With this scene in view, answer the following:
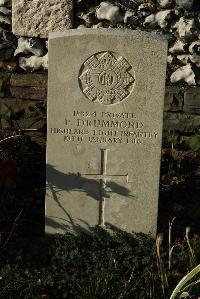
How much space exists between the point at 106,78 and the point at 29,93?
70.9 inches

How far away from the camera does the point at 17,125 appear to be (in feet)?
17.8

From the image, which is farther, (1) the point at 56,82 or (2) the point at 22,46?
(2) the point at 22,46

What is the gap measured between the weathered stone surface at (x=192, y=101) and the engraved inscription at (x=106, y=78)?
1654 mm

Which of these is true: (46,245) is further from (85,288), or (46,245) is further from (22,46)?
(22,46)

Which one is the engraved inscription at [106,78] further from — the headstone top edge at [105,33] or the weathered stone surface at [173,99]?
the weathered stone surface at [173,99]

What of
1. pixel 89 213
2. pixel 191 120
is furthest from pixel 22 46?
pixel 89 213

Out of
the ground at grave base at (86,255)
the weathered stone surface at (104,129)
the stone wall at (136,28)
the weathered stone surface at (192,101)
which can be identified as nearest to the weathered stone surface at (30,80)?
the stone wall at (136,28)

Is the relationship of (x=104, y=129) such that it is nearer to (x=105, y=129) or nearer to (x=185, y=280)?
(x=105, y=129)

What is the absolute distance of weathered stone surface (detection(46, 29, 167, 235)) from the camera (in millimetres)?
3873

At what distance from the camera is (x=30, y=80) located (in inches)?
221

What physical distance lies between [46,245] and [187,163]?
1.82 metres

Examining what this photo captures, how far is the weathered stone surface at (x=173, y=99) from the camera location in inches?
216

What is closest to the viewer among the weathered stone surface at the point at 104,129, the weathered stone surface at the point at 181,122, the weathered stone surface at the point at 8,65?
the weathered stone surface at the point at 104,129

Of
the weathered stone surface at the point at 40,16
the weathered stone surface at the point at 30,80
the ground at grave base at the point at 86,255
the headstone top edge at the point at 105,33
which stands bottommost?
the ground at grave base at the point at 86,255
